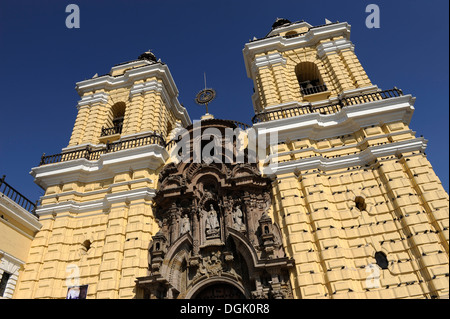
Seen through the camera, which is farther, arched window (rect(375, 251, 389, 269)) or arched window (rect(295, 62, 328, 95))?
arched window (rect(295, 62, 328, 95))

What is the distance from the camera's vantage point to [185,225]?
12.7m

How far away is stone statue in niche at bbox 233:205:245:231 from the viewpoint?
1214 cm

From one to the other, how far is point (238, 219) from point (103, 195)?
6.43 m

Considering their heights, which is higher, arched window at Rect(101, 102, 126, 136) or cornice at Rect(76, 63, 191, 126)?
cornice at Rect(76, 63, 191, 126)

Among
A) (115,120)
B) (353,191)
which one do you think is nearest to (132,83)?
(115,120)

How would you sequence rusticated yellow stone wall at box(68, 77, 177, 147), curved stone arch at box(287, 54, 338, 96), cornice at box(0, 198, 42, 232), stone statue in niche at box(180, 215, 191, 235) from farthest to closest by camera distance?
rusticated yellow stone wall at box(68, 77, 177, 147)
curved stone arch at box(287, 54, 338, 96)
stone statue in niche at box(180, 215, 191, 235)
cornice at box(0, 198, 42, 232)

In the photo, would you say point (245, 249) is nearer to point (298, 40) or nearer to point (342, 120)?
point (342, 120)

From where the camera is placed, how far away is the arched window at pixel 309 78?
16.9 metres

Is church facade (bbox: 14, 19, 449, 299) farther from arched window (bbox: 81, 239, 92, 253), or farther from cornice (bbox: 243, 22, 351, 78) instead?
cornice (bbox: 243, 22, 351, 78)

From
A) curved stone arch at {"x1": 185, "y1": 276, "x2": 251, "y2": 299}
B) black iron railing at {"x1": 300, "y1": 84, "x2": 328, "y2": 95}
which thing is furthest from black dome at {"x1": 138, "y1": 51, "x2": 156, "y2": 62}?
curved stone arch at {"x1": 185, "y1": 276, "x2": 251, "y2": 299}

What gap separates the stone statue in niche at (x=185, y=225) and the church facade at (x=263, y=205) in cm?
5

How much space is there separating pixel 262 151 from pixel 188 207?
4024 mm
